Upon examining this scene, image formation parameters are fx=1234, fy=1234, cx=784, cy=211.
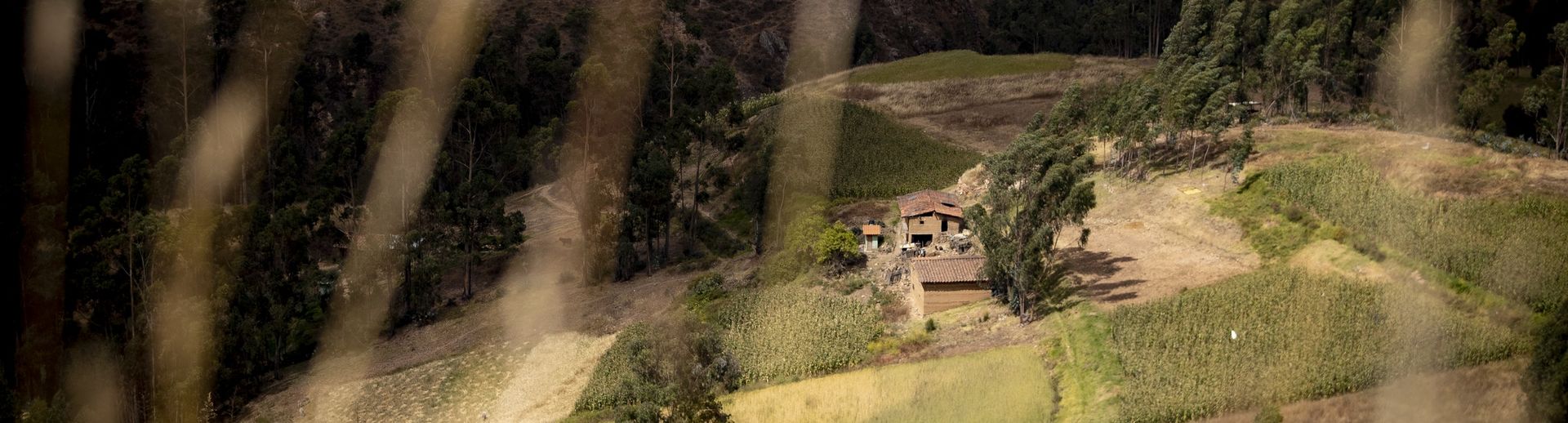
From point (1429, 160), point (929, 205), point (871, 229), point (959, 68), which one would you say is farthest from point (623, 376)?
point (959, 68)

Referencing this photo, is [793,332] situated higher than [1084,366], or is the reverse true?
[1084,366]

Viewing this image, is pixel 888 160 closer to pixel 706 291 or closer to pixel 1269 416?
pixel 706 291

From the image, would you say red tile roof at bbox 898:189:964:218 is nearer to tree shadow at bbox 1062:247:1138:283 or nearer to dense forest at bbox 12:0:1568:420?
tree shadow at bbox 1062:247:1138:283

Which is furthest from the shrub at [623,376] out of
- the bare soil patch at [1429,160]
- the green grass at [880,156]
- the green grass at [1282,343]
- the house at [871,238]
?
the bare soil patch at [1429,160]

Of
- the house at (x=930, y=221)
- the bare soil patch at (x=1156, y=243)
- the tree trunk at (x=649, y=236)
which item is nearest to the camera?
the bare soil patch at (x=1156, y=243)

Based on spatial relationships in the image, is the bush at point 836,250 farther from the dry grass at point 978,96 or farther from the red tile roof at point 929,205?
the dry grass at point 978,96

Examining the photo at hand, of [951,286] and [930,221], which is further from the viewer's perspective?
[930,221]

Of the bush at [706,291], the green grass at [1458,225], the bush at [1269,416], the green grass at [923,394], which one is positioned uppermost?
the green grass at [1458,225]
